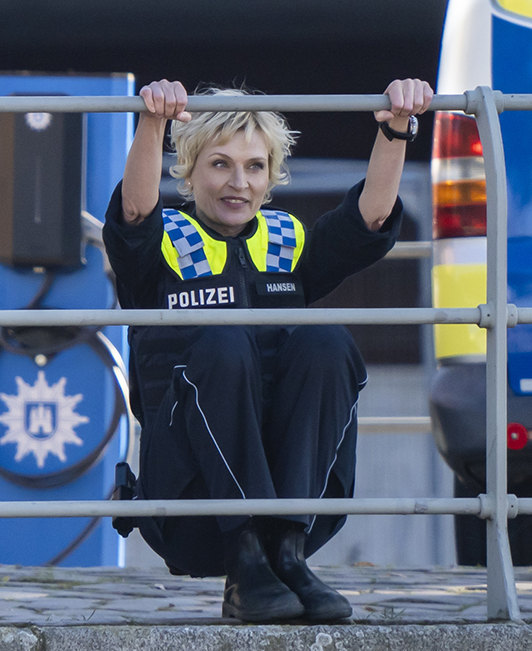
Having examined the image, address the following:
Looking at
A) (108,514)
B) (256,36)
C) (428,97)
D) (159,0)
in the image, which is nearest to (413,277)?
(256,36)

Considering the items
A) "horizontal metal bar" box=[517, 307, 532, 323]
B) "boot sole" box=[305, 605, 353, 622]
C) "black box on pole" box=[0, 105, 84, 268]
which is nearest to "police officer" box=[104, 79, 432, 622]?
"boot sole" box=[305, 605, 353, 622]

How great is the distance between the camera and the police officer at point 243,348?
177 centimetres

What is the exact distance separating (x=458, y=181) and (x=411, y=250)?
6.16 ft

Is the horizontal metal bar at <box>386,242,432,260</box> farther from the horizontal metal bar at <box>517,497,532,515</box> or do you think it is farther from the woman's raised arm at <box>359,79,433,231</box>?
the horizontal metal bar at <box>517,497,532,515</box>

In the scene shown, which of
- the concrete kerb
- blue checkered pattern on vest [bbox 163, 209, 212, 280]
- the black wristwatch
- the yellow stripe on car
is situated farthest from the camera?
the yellow stripe on car

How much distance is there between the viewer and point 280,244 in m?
2.14

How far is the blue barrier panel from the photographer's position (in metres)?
3.82

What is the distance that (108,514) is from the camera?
166 centimetres

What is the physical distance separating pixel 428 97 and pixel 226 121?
532 millimetres

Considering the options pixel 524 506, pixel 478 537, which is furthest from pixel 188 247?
pixel 478 537

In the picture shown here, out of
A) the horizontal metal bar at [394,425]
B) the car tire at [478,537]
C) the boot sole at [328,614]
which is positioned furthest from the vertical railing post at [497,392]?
the horizontal metal bar at [394,425]

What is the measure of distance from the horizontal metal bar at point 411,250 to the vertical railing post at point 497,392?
2.76 meters

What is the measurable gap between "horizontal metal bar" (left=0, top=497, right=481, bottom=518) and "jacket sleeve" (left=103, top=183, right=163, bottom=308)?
1.69 ft

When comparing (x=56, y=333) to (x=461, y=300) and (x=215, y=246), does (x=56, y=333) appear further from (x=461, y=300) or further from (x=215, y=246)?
(x=215, y=246)
